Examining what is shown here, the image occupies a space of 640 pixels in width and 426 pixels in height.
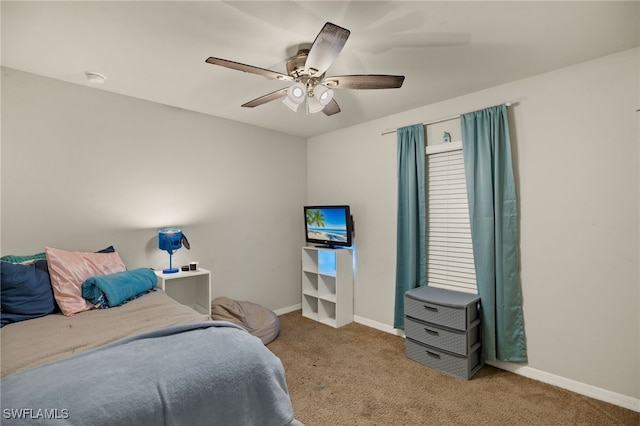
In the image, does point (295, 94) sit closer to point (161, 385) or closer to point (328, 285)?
point (161, 385)

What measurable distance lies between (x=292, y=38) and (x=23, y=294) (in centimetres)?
234

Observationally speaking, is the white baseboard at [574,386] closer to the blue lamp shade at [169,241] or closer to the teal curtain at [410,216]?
the teal curtain at [410,216]

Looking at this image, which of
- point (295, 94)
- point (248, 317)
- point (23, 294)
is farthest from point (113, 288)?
point (295, 94)

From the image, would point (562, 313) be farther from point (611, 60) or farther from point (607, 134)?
point (611, 60)

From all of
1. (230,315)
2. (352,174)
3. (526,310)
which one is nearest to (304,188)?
(352,174)

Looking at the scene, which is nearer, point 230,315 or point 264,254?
point 230,315

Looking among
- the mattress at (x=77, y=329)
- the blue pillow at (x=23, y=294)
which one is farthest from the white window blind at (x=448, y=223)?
the blue pillow at (x=23, y=294)

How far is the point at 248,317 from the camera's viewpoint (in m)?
3.46

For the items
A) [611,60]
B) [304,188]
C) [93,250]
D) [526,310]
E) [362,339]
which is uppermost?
[611,60]

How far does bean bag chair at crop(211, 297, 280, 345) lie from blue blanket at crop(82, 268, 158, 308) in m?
1.04

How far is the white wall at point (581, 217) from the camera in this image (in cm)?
222

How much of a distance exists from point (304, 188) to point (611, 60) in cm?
343

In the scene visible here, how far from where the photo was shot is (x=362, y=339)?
3.43m

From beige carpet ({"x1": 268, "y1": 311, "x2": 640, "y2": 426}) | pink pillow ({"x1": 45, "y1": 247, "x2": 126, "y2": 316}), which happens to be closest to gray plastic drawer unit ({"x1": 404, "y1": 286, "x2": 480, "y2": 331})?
beige carpet ({"x1": 268, "y1": 311, "x2": 640, "y2": 426})
